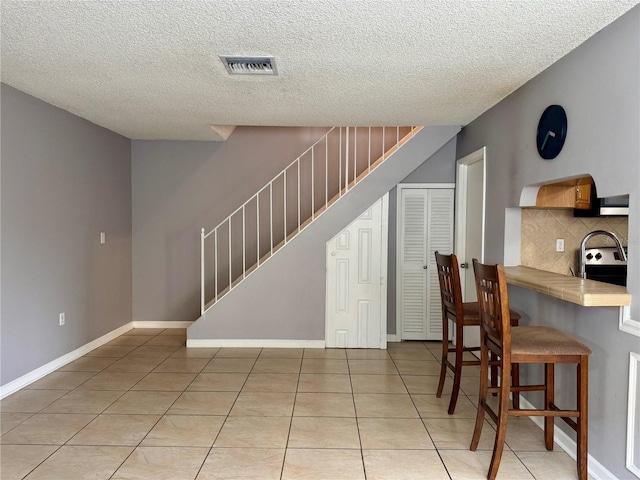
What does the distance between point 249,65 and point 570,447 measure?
10.3 ft

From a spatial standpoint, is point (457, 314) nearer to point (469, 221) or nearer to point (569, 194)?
point (569, 194)

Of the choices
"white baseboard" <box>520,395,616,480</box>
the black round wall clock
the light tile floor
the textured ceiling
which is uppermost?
the textured ceiling

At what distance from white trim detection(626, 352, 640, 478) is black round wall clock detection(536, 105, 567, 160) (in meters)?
1.31

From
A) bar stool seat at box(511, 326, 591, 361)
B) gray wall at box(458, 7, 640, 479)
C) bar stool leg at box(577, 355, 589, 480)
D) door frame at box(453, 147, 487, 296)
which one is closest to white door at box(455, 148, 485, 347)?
door frame at box(453, 147, 487, 296)

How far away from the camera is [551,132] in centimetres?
278

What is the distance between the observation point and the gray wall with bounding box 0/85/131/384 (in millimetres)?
3416

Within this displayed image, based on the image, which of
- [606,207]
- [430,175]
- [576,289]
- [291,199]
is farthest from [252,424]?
[430,175]

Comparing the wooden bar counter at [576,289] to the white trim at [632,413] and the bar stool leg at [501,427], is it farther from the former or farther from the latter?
the bar stool leg at [501,427]

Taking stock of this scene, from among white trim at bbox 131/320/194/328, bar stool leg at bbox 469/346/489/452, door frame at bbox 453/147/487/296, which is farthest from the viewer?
white trim at bbox 131/320/194/328

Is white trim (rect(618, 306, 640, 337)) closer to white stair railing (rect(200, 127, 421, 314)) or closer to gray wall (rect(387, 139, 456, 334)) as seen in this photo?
gray wall (rect(387, 139, 456, 334))

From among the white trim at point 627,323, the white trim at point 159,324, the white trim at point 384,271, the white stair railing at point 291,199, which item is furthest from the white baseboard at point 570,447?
the white trim at point 159,324

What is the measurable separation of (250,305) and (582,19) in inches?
Answer: 151

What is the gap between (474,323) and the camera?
10.5ft

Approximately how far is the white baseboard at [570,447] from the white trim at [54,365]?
398cm
